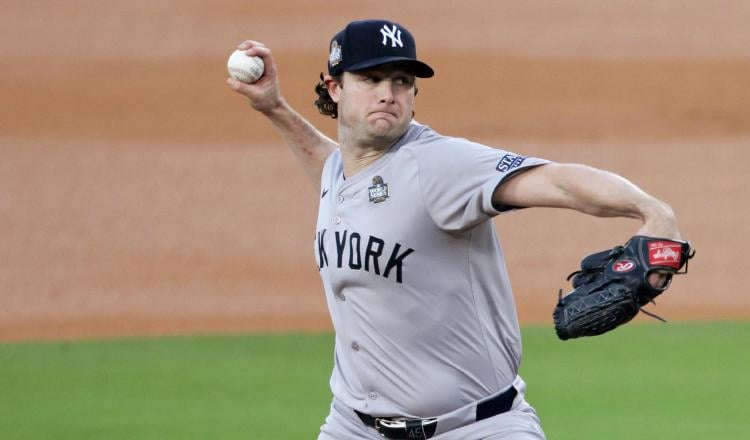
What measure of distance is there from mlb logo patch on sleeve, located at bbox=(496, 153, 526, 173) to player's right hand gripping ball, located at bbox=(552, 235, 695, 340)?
0.36 m

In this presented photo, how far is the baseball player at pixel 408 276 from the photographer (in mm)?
3826

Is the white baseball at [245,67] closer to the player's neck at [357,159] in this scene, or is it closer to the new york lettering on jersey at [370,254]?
the player's neck at [357,159]

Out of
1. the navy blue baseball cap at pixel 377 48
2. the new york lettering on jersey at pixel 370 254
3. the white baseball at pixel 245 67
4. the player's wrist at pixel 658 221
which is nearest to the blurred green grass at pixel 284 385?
the white baseball at pixel 245 67

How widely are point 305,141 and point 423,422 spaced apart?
1.43 m

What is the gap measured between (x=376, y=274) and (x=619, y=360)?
241 inches

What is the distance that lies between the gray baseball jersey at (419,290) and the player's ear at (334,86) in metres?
0.38

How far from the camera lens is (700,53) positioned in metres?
15.4

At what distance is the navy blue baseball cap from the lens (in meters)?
4.02

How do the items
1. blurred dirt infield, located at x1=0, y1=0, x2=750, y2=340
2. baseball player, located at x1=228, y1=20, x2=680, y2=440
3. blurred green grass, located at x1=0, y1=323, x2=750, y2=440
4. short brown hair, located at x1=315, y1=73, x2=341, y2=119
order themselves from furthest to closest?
blurred dirt infield, located at x1=0, y1=0, x2=750, y2=340, blurred green grass, located at x1=0, y1=323, x2=750, y2=440, short brown hair, located at x1=315, y1=73, x2=341, y2=119, baseball player, located at x1=228, y1=20, x2=680, y2=440

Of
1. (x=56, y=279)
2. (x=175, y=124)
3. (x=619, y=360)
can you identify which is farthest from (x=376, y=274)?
(x=175, y=124)

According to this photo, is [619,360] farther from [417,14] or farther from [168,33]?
[168,33]

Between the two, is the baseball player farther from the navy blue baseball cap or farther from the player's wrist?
the player's wrist

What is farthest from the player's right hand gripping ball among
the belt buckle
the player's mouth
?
the player's mouth

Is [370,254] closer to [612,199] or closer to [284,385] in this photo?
[612,199]
